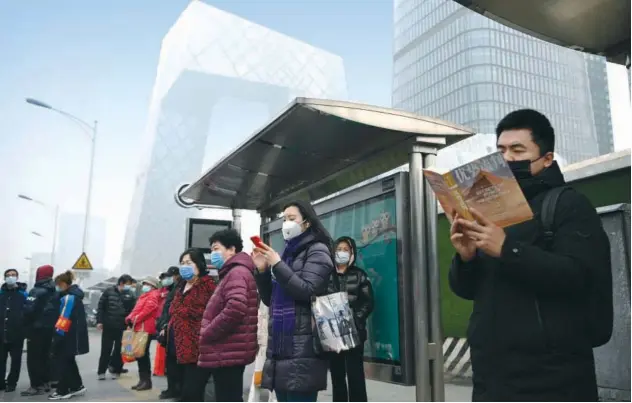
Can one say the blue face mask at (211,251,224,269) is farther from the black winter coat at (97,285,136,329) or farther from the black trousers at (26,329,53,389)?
the black winter coat at (97,285,136,329)

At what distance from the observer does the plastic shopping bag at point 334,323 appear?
3.25m

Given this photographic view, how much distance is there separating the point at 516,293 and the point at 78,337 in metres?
6.37

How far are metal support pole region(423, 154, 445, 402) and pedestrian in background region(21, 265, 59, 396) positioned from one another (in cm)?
600

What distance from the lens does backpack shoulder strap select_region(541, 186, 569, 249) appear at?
1.91 m

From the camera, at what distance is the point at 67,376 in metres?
7.06

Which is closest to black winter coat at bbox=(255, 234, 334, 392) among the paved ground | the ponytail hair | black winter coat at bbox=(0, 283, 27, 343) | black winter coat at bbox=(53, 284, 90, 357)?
the paved ground

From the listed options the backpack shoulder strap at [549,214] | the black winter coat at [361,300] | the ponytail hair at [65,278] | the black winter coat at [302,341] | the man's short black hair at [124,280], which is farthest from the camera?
the man's short black hair at [124,280]

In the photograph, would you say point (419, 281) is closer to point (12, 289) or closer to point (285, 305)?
point (285, 305)

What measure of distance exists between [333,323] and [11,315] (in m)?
6.38

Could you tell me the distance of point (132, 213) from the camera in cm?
6712

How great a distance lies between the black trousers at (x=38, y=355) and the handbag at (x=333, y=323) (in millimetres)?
5955

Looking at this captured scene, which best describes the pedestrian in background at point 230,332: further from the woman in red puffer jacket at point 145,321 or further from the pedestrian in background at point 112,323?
the pedestrian in background at point 112,323

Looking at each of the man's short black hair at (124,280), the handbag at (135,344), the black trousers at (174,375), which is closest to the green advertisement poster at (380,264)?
the black trousers at (174,375)

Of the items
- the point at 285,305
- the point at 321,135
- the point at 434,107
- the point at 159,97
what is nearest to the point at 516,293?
the point at 285,305
